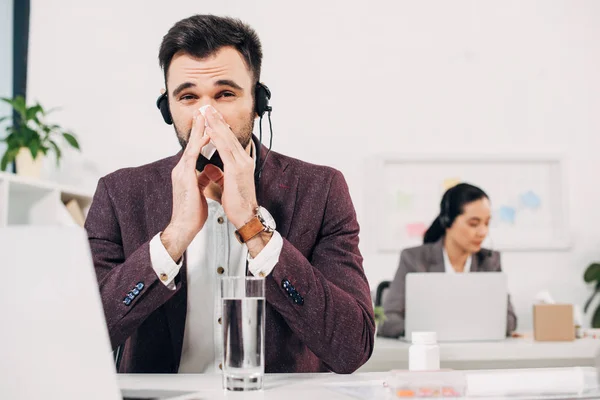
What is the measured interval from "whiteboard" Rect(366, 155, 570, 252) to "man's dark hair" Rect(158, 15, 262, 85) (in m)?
2.67

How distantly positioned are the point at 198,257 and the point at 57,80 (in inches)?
112

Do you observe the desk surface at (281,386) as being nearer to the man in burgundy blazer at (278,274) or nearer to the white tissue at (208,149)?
the man in burgundy blazer at (278,274)

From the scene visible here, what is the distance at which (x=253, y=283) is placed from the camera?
0.97 m

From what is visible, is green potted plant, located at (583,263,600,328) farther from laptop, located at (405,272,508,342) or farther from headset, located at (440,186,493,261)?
laptop, located at (405,272,508,342)

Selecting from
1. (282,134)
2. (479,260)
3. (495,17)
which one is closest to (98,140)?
(282,134)

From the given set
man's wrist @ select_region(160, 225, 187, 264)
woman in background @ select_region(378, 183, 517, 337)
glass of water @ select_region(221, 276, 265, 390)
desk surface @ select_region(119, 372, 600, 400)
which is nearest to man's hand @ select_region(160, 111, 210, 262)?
man's wrist @ select_region(160, 225, 187, 264)

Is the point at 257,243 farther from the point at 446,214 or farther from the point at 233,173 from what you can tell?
the point at 446,214

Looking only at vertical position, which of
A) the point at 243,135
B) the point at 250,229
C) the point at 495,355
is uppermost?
the point at 243,135

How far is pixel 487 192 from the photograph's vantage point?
4.30 m

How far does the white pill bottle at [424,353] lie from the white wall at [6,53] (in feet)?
10.4

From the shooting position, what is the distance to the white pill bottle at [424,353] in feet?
3.60

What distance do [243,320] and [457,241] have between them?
9.38ft

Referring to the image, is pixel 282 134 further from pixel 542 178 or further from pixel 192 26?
pixel 192 26

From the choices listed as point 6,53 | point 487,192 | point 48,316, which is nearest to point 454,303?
point 487,192
